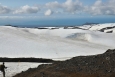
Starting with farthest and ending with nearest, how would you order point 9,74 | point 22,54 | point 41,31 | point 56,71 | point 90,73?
point 41,31 < point 22,54 < point 9,74 < point 56,71 < point 90,73

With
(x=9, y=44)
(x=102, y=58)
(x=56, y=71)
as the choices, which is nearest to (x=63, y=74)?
(x=56, y=71)

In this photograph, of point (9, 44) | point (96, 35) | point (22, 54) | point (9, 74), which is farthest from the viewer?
point (96, 35)

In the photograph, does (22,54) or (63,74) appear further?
(22,54)

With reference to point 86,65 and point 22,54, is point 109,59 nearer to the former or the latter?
point 86,65

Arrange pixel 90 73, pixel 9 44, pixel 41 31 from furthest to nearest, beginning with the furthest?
pixel 41 31 < pixel 9 44 < pixel 90 73

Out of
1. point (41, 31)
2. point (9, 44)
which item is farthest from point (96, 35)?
point (9, 44)

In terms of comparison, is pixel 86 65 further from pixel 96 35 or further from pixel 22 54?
pixel 96 35

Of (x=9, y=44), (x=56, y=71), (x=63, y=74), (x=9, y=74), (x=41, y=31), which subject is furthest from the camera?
(x=41, y=31)

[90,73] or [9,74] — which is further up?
[90,73]

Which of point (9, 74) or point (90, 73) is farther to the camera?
point (9, 74)
